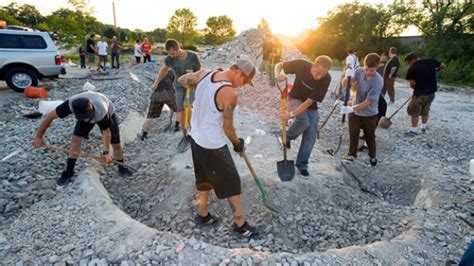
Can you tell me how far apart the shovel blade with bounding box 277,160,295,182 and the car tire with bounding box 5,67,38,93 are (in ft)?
28.4

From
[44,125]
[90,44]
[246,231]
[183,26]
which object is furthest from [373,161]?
[183,26]

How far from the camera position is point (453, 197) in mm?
3908

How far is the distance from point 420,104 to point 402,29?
2845 centimetres

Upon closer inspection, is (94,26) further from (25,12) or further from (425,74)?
(425,74)

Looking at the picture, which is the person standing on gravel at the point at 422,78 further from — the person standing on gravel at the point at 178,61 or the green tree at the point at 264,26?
the green tree at the point at 264,26

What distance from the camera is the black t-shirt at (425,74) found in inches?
239

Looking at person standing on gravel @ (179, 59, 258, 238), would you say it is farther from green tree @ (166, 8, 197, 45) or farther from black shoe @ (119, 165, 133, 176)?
green tree @ (166, 8, 197, 45)

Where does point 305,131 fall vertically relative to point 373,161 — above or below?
above

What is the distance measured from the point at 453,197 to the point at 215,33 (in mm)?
56812

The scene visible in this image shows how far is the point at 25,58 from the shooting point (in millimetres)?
8820

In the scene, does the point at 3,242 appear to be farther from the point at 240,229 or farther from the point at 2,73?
the point at 2,73

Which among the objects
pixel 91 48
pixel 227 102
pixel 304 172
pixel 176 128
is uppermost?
pixel 91 48

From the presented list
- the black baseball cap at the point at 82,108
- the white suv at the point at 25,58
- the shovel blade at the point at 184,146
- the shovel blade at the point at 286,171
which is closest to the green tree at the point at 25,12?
the white suv at the point at 25,58

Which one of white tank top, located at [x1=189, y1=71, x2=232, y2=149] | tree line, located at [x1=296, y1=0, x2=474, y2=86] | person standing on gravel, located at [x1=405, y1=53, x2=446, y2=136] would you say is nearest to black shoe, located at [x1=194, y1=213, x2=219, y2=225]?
white tank top, located at [x1=189, y1=71, x2=232, y2=149]
